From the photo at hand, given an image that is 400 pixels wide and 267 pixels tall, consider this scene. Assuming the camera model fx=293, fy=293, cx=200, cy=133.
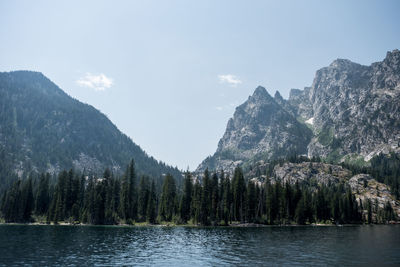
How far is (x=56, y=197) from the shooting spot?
162000mm

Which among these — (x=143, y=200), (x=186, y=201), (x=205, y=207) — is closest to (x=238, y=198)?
(x=205, y=207)

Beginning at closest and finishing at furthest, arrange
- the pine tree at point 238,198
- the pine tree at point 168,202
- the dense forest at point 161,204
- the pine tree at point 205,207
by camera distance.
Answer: the pine tree at point 205,207 < the dense forest at point 161,204 < the pine tree at point 238,198 < the pine tree at point 168,202

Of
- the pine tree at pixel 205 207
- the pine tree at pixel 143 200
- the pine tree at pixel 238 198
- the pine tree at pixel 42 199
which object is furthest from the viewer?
the pine tree at pixel 42 199

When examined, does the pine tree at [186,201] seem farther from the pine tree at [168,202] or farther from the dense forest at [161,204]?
the pine tree at [168,202]

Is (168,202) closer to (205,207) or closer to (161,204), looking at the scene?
(161,204)

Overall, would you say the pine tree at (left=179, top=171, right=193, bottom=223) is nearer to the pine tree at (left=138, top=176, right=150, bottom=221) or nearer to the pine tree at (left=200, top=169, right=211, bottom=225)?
the pine tree at (left=200, top=169, right=211, bottom=225)

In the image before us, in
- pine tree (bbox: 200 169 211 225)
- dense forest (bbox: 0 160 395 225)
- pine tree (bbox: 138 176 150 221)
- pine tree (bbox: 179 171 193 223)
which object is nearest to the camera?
pine tree (bbox: 200 169 211 225)

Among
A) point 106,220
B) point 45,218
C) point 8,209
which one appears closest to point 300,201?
point 106,220

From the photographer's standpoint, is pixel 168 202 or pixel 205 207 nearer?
pixel 205 207

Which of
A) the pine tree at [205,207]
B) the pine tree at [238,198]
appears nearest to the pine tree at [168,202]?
the pine tree at [205,207]

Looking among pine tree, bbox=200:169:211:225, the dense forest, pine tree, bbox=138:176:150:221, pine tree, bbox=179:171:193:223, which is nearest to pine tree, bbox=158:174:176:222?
the dense forest

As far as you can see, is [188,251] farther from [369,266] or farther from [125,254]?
[369,266]

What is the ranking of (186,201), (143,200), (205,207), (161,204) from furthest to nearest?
1. (143,200)
2. (186,201)
3. (161,204)
4. (205,207)

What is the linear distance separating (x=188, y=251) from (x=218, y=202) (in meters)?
98.0
